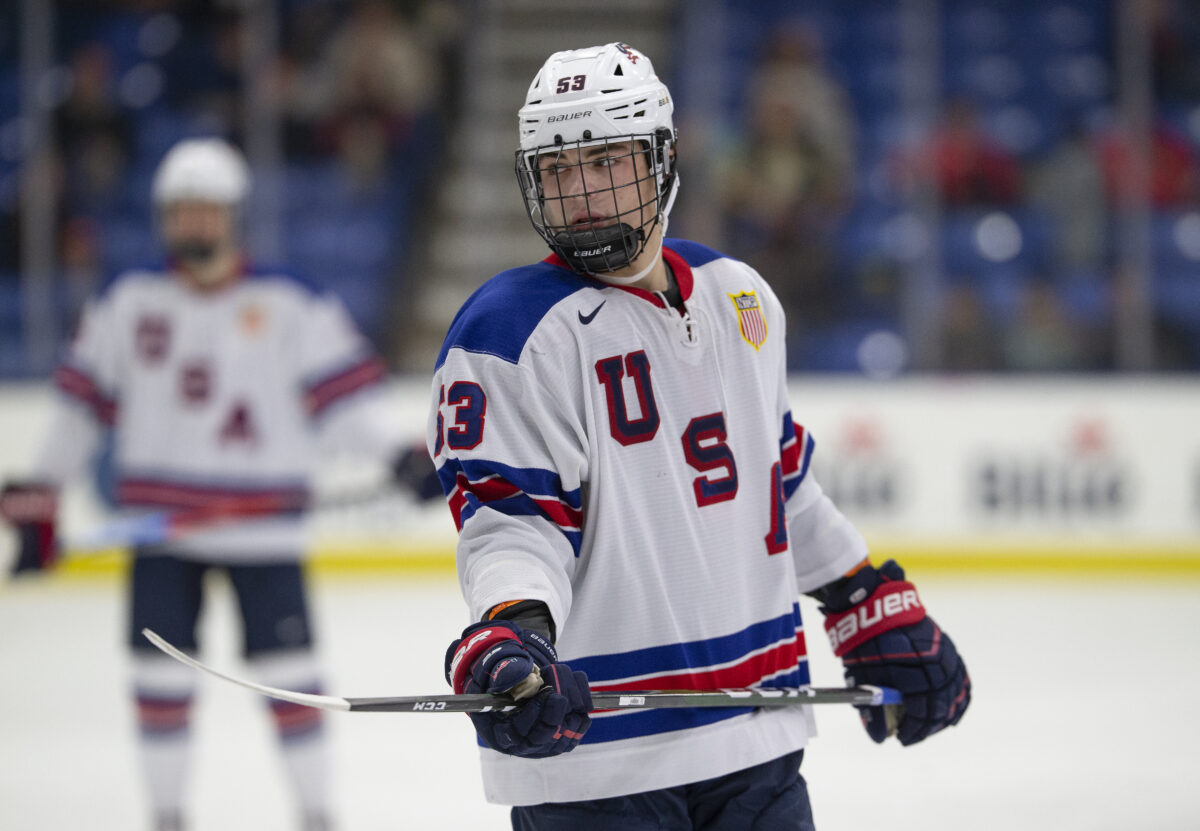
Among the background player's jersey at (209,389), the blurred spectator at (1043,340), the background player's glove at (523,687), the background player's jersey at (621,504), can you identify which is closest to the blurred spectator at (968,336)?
the blurred spectator at (1043,340)

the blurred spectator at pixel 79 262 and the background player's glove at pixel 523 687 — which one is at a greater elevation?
the blurred spectator at pixel 79 262

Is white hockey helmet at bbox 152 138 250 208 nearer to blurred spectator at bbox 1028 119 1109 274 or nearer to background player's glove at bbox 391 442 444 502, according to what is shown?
background player's glove at bbox 391 442 444 502

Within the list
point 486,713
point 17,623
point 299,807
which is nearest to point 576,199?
point 486,713

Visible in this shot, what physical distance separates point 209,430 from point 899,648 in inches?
71.8

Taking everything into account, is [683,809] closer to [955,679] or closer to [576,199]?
[955,679]

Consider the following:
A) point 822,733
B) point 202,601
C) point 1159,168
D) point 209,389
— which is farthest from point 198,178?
point 1159,168

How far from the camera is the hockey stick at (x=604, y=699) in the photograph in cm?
129

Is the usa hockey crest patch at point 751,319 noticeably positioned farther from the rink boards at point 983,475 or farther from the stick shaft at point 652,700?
the rink boards at point 983,475

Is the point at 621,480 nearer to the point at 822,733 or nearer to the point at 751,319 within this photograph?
the point at 751,319

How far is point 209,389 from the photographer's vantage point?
9.94 feet

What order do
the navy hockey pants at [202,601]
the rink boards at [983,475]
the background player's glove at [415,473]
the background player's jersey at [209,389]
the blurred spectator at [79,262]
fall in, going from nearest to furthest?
the navy hockey pants at [202,601] → the background player's jersey at [209,389] → the background player's glove at [415,473] → the rink boards at [983,475] → the blurred spectator at [79,262]

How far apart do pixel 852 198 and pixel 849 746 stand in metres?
3.22

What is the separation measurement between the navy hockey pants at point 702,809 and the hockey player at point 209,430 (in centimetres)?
155

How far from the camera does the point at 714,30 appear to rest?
6.47m
